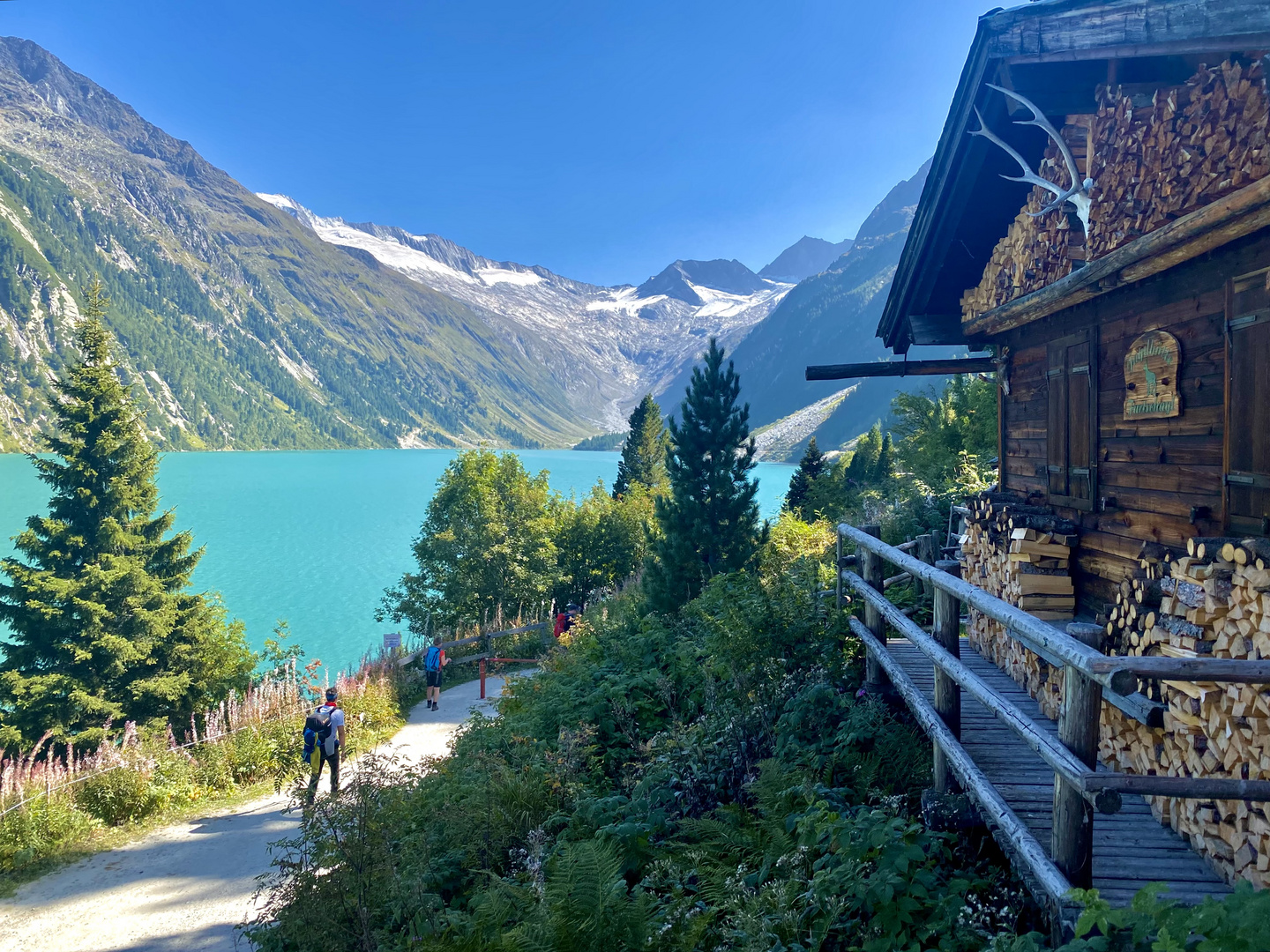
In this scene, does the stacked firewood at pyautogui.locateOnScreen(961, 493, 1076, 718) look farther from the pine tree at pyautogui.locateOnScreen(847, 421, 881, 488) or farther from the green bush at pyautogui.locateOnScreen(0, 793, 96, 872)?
the pine tree at pyautogui.locateOnScreen(847, 421, 881, 488)

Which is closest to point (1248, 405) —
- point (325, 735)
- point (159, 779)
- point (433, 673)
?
point (325, 735)

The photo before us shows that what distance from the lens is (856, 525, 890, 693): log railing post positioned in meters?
5.88

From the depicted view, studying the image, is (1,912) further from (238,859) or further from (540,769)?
(540,769)

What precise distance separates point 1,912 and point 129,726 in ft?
17.6

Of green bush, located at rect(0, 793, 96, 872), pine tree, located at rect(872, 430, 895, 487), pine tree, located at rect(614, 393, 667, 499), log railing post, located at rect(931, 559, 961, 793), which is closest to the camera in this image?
log railing post, located at rect(931, 559, 961, 793)

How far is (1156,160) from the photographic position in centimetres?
484

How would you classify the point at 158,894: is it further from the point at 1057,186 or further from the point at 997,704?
the point at 1057,186

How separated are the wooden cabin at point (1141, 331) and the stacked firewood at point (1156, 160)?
0.02 metres

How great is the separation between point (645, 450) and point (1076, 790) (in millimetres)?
38303

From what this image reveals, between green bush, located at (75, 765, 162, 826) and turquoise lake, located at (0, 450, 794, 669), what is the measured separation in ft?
20.1

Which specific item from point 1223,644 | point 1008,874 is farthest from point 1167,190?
point 1008,874

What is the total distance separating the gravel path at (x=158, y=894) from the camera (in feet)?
20.9

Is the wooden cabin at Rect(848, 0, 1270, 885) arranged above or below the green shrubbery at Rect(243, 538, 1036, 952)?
above

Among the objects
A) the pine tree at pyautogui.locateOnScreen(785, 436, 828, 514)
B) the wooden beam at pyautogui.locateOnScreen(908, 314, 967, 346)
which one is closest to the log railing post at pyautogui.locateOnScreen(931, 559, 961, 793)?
the wooden beam at pyautogui.locateOnScreen(908, 314, 967, 346)
